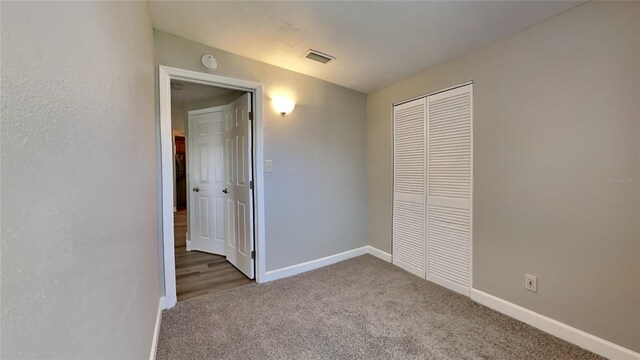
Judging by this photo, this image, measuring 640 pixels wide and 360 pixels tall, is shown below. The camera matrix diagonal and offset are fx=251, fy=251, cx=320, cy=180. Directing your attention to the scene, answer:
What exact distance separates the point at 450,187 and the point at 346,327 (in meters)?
1.63

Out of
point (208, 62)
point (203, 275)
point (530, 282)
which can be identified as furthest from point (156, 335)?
point (530, 282)

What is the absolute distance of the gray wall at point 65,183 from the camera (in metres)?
0.38

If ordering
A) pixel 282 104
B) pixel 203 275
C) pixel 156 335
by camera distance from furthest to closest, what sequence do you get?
pixel 203 275 → pixel 282 104 → pixel 156 335

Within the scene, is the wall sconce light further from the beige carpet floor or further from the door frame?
the beige carpet floor

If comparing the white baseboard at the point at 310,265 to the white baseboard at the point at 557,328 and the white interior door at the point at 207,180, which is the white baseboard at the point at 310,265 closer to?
the white interior door at the point at 207,180

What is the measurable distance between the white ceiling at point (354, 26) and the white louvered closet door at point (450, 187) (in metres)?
0.48

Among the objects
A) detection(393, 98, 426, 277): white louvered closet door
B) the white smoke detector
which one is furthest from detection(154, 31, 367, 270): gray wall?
detection(393, 98, 426, 277): white louvered closet door

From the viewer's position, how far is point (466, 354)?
1.64 m

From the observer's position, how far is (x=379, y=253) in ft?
11.1

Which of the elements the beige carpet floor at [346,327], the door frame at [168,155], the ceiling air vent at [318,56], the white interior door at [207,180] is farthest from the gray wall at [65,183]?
the white interior door at [207,180]

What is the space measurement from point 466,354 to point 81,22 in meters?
2.41

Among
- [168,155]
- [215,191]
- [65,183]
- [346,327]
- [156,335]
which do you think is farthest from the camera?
[215,191]

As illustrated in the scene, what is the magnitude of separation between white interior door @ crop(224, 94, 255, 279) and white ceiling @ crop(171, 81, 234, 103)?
38cm

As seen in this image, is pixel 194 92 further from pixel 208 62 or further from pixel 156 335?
pixel 156 335
